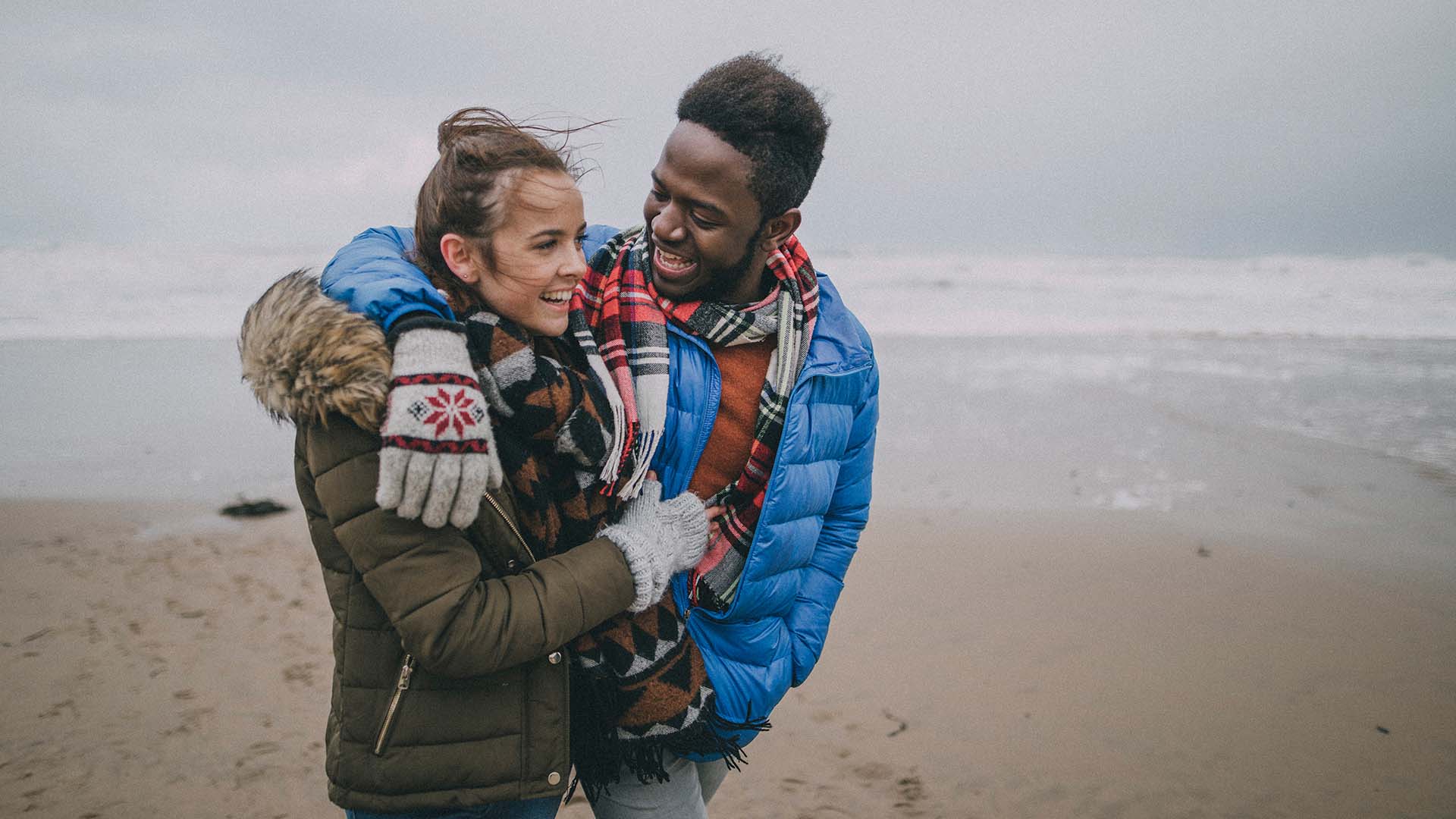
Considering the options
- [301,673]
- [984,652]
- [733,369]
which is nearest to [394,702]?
[733,369]

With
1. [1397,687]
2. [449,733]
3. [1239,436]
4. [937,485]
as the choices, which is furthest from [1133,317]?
[449,733]

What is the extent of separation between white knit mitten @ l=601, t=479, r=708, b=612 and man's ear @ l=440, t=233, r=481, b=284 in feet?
1.72

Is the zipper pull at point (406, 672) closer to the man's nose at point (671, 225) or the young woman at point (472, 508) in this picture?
the young woman at point (472, 508)

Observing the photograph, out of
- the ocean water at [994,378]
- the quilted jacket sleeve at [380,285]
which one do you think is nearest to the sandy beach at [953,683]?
the ocean water at [994,378]

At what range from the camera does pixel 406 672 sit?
54.9 inches

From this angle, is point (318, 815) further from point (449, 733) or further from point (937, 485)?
point (937, 485)

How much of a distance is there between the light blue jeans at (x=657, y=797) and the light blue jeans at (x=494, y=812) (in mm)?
138

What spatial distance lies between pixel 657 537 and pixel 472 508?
17.0 inches

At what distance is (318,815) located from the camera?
2898mm

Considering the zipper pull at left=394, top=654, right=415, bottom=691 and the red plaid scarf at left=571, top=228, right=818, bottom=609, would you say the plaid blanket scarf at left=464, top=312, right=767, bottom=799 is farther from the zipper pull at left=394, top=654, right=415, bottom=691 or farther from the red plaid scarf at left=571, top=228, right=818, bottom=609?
the zipper pull at left=394, top=654, right=415, bottom=691

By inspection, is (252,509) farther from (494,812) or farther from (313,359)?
(313,359)

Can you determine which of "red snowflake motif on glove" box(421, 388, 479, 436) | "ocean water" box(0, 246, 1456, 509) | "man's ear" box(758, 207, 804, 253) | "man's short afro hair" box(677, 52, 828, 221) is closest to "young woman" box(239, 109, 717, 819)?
"red snowflake motif on glove" box(421, 388, 479, 436)

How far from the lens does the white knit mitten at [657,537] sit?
4.95 ft

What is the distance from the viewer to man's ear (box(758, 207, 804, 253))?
201 cm
